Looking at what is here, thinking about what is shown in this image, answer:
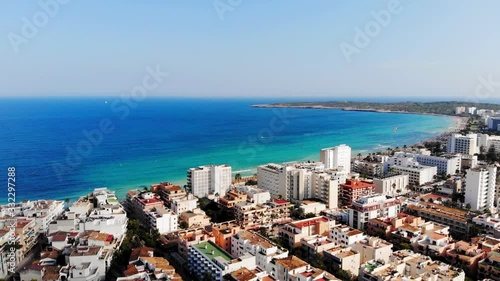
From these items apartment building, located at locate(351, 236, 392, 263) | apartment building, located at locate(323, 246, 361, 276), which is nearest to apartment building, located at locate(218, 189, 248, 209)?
apartment building, located at locate(323, 246, 361, 276)

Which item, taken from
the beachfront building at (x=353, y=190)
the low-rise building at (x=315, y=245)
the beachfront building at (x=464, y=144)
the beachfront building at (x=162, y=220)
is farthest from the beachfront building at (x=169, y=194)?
the beachfront building at (x=464, y=144)

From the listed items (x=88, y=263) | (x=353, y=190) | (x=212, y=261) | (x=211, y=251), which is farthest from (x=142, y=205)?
(x=353, y=190)

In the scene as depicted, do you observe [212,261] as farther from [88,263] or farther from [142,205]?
[142,205]

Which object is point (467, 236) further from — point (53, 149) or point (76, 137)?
point (76, 137)

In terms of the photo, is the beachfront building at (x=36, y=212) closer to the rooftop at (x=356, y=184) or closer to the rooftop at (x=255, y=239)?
the rooftop at (x=255, y=239)

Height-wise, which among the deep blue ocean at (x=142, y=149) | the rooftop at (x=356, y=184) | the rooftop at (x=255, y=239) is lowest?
the deep blue ocean at (x=142, y=149)

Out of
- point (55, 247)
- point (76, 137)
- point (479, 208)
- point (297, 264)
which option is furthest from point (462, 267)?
point (76, 137)

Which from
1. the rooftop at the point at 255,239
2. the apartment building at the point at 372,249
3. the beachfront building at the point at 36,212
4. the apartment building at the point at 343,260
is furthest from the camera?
the beachfront building at the point at 36,212
